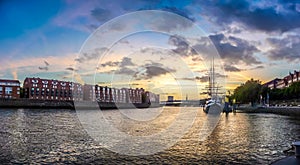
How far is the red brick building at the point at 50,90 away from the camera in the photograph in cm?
15888

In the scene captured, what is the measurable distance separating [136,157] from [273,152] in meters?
8.81

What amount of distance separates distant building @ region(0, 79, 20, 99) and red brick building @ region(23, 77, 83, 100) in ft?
20.0

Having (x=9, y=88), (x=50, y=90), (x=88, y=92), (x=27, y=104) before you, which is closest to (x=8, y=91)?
(x=9, y=88)

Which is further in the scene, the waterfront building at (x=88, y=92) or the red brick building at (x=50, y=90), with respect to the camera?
the waterfront building at (x=88, y=92)

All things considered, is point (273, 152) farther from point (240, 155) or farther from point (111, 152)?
point (111, 152)

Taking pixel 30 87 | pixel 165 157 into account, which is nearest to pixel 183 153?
pixel 165 157

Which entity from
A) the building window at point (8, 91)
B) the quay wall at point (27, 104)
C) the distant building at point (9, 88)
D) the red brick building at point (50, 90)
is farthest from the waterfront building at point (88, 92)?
the quay wall at point (27, 104)

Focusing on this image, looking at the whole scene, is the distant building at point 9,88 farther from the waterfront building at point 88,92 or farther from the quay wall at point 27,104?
the waterfront building at point 88,92

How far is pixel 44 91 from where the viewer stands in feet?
538

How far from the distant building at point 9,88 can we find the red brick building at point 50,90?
608 cm

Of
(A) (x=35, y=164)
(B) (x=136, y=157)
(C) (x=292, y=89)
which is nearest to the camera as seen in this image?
(A) (x=35, y=164)

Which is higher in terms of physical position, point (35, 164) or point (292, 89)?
point (292, 89)

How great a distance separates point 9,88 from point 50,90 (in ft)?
73.7

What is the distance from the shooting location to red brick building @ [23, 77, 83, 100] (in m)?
159
